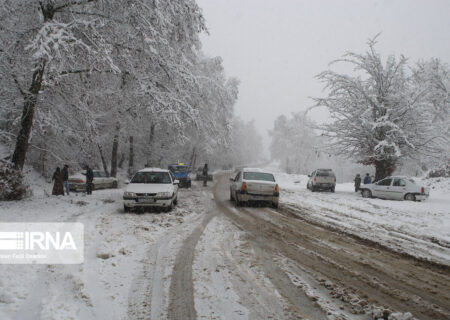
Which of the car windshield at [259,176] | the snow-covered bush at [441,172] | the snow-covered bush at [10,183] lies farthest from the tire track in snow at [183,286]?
the snow-covered bush at [441,172]

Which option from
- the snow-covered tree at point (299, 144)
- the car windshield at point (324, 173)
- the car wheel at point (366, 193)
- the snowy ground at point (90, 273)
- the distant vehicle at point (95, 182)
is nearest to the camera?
the snowy ground at point (90, 273)

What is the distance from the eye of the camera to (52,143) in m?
19.0

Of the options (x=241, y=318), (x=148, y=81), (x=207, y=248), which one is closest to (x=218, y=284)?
(x=241, y=318)

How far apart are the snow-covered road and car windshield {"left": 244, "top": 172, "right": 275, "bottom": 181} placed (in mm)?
4668

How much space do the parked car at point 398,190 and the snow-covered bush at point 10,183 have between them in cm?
1842

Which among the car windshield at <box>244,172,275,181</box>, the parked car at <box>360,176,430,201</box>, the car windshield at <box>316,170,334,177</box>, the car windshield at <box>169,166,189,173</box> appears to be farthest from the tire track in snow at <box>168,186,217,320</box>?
the car windshield at <box>316,170,334,177</box>

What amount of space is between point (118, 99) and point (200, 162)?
40061 mm

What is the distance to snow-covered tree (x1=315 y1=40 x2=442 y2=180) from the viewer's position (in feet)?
63.4

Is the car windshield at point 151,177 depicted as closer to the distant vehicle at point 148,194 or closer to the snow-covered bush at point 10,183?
the distant vehicle at point 148,194

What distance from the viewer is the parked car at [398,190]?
632 inches

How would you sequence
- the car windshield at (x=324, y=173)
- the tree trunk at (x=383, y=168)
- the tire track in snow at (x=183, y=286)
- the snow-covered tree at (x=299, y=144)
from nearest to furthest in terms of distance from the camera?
1. the tire track in snow at (x=183, y=286)
2. the tree trunk at (x=383, y=168)
3. the car windshield at (x=324, y=173)
4. the snow-covered tree at (x=299, y=144)

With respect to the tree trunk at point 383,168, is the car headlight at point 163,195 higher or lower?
lower

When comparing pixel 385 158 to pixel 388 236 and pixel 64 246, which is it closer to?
pixel 388 236

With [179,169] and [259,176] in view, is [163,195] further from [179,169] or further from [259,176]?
[179,169]
